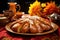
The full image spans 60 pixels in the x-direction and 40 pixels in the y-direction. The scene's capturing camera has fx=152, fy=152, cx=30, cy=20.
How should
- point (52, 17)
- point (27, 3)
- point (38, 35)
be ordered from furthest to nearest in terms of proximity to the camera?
point (27, 3)
point (52, 17)
point (38, 35)

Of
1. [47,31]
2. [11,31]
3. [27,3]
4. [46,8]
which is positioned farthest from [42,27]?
[27,3]

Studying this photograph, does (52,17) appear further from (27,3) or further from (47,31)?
(27,3)

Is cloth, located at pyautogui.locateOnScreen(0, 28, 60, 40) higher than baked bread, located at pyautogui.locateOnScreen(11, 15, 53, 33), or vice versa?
baked bread, located at pyautogui.locateOnScreen(11, 15, 53, 33)

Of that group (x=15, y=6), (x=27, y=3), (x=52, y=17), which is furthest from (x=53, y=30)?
(x=27, y=3)

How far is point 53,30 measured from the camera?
3.03ft

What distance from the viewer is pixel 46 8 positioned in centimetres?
134

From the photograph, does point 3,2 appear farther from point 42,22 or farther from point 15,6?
point 42,22

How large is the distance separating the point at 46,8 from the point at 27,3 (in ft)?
2.90

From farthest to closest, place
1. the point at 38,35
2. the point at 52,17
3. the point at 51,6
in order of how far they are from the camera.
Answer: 1. the point at 51,6
2. the point at 52,17
3. the point at 38,35

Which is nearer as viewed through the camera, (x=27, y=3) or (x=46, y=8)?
(x=46, y=8)

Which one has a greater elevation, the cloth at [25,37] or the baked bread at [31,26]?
the baked bread at [31,26]

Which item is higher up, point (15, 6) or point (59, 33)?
point (15, 6)

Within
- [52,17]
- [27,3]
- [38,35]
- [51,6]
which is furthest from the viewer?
[27,3]

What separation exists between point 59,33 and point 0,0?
57.1 inches
